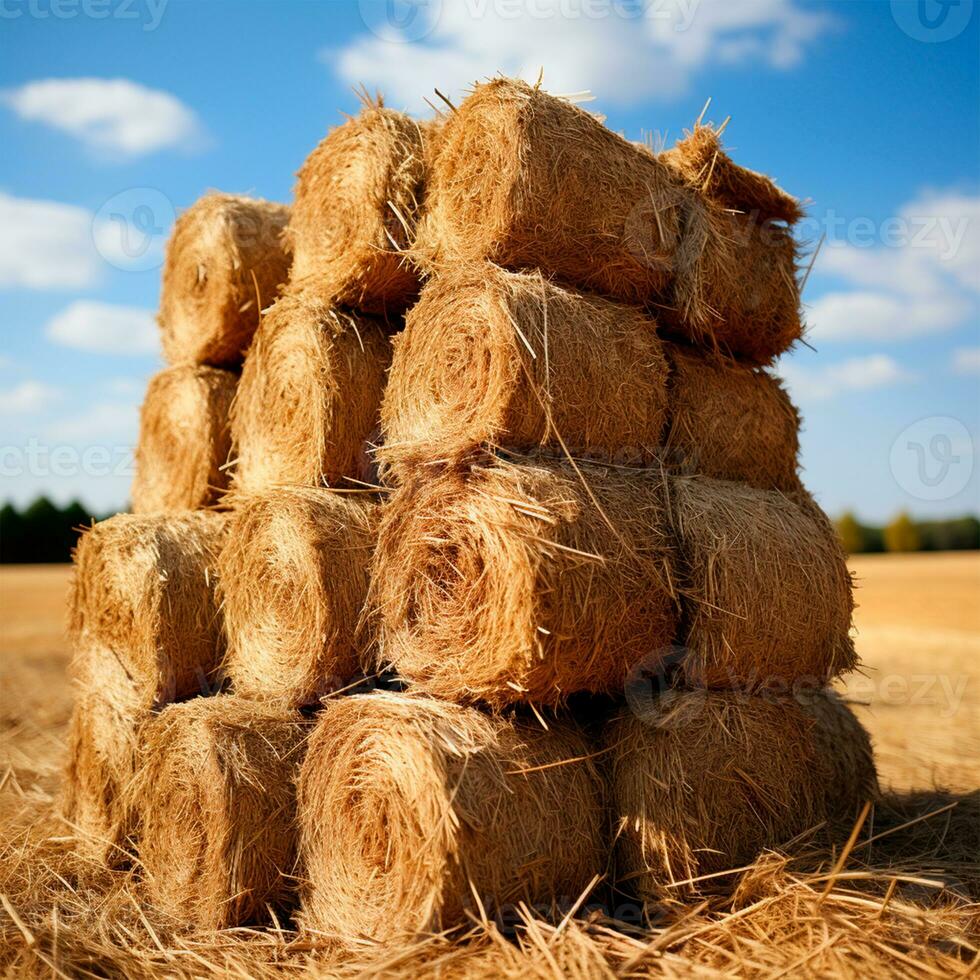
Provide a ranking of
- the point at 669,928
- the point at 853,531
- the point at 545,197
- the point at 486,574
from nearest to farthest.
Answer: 1. the point at 669,928
2. the point at 486,574
3. the point at 545,197
4. the point at 853,531

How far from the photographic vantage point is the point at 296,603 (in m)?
4.62

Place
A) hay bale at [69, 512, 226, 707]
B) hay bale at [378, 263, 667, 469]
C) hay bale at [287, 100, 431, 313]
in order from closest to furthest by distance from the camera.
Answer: hay bale at [378, 263, 667, 469]
hay bale at [287, 100, 431, 313]
hay bale at [69, 512, 226, 707]

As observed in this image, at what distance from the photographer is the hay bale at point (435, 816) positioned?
3609 millimetres

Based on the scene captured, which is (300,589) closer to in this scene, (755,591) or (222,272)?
(755,591)

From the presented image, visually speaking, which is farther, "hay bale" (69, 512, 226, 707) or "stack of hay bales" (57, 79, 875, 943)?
"hay bale" (69, 512, 226, 707)

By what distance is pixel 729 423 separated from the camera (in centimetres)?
510

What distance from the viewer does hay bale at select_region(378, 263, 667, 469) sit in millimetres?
4004

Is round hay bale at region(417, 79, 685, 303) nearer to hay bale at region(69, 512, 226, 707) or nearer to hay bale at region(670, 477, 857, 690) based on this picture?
hay bale at region(670, 477, 857, 690)

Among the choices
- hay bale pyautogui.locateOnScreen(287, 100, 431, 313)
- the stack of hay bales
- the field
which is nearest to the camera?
the field

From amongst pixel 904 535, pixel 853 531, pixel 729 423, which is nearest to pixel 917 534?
pixel 904 535

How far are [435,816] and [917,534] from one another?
2446 inches

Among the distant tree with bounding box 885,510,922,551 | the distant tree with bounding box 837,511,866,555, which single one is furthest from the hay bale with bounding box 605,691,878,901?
the distant tree with bounding box 885,510,922,551

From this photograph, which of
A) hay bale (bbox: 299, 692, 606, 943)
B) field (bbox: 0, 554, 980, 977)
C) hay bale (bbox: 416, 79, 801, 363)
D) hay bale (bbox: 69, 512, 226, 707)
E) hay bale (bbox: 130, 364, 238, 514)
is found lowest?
field (bbox: 0, 554, 980, 977)

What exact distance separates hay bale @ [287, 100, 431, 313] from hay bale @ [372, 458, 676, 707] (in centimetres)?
135
